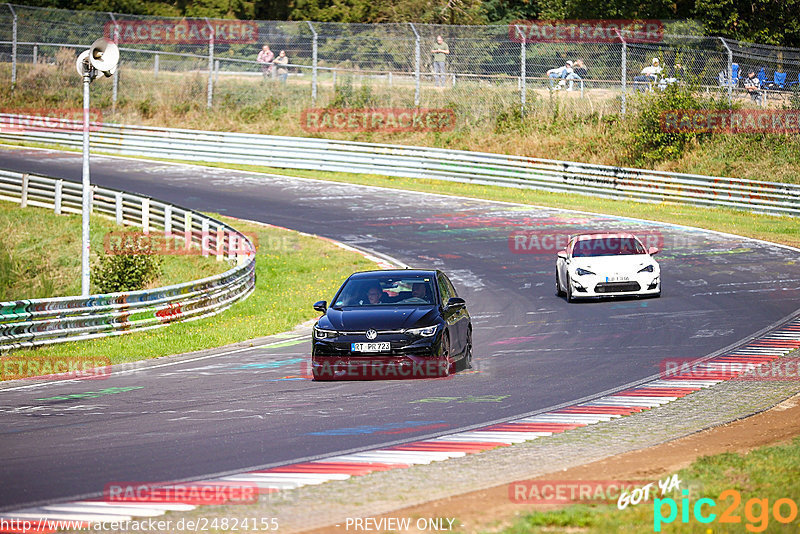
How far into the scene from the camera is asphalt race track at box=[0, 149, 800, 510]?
967cm

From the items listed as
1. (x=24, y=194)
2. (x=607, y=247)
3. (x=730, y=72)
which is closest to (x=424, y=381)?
(x=607, y=247)

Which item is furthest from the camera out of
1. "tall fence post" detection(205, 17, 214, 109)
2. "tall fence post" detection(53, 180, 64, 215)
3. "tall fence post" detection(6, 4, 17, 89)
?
"tall fence post" detection(6, 4, 17, 89)

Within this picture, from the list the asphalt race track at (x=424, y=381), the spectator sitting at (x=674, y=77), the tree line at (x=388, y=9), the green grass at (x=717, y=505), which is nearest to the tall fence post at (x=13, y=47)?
the tree line at (x=388, y=9)

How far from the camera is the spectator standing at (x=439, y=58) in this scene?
138ft

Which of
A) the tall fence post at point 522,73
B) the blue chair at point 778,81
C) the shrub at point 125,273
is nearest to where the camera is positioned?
the shrub at point 125,273

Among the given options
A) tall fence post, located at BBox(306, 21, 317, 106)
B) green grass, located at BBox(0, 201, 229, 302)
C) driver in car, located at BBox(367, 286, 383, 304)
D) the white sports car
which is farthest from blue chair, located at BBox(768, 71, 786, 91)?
driver in car, located at BBox(367, 286, 383, 304)

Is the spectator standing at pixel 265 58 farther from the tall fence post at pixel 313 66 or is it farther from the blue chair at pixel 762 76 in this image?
the blue chair at pixel 762 76

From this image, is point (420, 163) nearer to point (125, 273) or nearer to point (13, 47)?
point (125, 273)

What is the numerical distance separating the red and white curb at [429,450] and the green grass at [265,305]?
8.26m

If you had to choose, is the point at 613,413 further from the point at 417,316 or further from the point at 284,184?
the point at 284,184

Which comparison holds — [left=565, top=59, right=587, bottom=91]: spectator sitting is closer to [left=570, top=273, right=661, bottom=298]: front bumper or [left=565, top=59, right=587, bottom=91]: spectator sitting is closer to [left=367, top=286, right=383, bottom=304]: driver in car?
[left=570, top=273, right=661, bottom=298]: front bumper

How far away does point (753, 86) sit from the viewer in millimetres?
38188

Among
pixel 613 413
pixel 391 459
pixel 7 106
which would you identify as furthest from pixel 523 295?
pixel 7 106

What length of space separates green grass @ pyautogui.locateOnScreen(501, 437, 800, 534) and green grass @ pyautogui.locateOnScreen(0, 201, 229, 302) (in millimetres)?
19071
